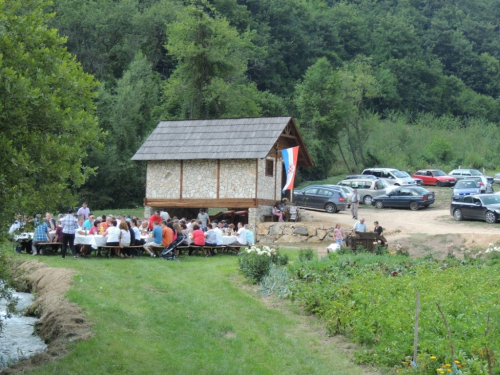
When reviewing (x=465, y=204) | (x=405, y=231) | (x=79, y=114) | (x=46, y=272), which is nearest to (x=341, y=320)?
(x=79, y=114)

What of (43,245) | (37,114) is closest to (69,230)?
(43,245)

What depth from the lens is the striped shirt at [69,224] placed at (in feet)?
72.0

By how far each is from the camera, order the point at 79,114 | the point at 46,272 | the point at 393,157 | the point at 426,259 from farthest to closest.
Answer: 1. the point at 393,157
2. the point at 426,259
3. the point at 46,272
4. the point at 79,114

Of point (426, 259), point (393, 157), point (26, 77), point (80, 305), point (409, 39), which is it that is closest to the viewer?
point (26, 77)

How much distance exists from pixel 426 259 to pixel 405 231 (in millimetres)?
10979

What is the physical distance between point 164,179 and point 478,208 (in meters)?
15.4

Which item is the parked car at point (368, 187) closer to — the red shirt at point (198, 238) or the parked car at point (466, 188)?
the parked car at point (466, 188)

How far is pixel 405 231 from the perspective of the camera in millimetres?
33562

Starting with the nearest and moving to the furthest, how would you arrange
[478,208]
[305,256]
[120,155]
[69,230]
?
[69,230] < [305,256] < [478,208] < [120,155]

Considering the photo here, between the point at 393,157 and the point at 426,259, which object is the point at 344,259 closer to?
the point at 426,259

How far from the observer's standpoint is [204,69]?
55281 millimetres

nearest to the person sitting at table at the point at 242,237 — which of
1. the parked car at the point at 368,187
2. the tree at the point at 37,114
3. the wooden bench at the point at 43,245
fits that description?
the wooden bench at the point at 43,245

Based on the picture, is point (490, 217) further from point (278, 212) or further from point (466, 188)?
point (278, 212)

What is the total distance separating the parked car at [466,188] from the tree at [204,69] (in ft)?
57.3
